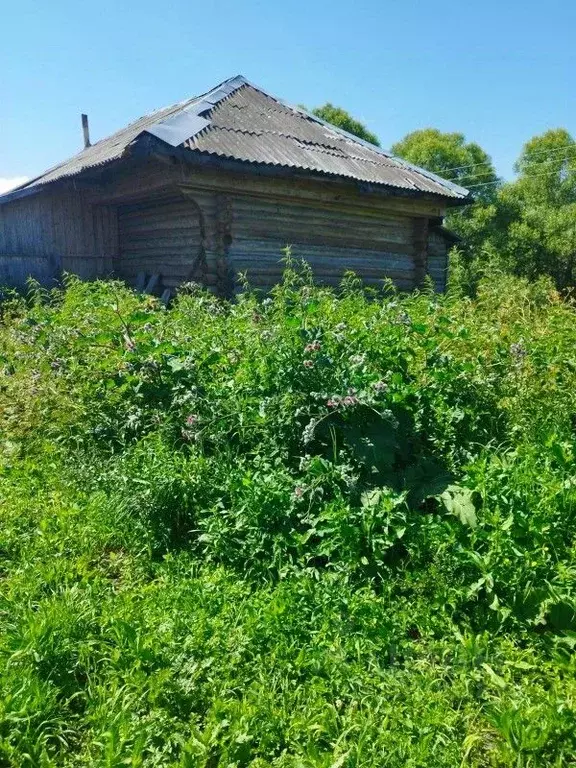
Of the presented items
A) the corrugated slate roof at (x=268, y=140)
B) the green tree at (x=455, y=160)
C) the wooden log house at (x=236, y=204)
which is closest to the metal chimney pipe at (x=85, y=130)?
the wooden log house at (x=236, y=204)

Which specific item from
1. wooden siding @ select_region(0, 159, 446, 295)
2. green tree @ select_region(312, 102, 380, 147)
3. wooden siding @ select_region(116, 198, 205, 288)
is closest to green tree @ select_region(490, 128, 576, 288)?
green tree @ select_region(312, 102, 380, 147)

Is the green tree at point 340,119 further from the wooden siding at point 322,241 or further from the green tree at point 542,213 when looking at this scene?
the wooden siding at point 322,241

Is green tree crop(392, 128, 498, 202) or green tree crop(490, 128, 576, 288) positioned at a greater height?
green tree crop(392, 128, 498, 202)

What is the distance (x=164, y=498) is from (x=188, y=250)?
6.08 meters

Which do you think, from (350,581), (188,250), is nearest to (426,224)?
(188,250)

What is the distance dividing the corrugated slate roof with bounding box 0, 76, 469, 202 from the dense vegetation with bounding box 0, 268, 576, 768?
3.76 meters

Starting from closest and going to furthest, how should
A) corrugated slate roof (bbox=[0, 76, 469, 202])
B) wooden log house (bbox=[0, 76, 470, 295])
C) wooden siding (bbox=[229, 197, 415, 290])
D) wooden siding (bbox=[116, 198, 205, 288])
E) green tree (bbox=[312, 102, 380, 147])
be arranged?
corrugated slate roof (bbox=[0, 76, 469, 202]), wooden log house (bbox=[0, 76, 470, 295]), wooden siding (bbox=[229, 197, 415, 290]), wooden siding (bbox=[116, 198, 205, 288]), green tree (bbox=[312, 102, 380, 147])

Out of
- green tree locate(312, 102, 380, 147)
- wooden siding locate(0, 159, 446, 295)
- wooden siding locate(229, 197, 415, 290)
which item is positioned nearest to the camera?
wooden siding locate(0, 159, 446, 295)

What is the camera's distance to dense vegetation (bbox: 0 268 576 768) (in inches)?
76.5

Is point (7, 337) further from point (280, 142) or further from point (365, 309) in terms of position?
point (280, 142)

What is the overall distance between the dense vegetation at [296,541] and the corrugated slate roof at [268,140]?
12.3 ft

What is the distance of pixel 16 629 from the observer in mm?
2316

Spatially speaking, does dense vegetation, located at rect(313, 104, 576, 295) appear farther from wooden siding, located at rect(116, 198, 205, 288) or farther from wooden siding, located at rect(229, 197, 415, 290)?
wooden siding, located at rect(116, 198, 205, 288)

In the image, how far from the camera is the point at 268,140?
8492mm
